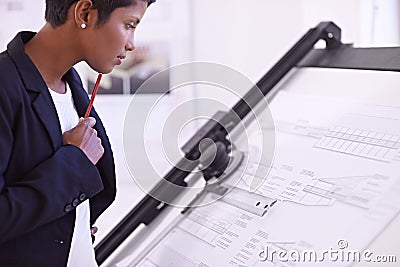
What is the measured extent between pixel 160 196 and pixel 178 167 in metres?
0.07

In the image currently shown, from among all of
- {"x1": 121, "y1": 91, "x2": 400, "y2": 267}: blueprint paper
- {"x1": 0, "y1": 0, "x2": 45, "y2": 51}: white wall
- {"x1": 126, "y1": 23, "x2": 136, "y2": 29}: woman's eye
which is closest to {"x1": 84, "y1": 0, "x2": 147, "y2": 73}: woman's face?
{"x1": 126, "y1": 23, "x2": 136, "y2": 29}: woman's eye

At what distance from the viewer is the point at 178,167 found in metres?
1.25

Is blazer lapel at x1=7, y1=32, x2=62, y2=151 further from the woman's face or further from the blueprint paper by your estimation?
the blueprint paper

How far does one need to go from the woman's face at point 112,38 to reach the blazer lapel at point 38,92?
3.3 inches

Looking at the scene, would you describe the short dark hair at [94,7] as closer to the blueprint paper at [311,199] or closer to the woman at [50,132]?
the woman at [50,132]

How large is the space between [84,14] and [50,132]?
18cm

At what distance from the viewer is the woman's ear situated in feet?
2.74

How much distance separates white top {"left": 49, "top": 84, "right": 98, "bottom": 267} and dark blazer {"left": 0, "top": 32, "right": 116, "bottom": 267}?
0.16 ft

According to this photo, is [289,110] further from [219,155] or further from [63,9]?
[63,9]

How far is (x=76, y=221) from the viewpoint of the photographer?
943 millimetres

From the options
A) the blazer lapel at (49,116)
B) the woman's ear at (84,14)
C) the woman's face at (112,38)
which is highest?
the woman's ear at (84,14)

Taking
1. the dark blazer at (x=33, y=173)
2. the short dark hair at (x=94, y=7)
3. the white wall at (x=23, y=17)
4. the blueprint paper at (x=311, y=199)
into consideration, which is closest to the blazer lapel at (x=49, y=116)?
the dark blazer at (x=33, y=173)

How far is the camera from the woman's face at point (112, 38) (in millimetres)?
853

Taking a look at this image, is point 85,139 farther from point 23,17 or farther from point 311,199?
point 23,17
